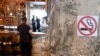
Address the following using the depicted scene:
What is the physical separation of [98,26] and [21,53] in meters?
5.50

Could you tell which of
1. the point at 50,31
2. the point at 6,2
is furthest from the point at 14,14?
the point at 50,31

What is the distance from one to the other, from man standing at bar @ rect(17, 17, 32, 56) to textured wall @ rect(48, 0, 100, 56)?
4803 millimetres

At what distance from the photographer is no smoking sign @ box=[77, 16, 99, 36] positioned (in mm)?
1434

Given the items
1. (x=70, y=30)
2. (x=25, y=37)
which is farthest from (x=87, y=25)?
(x=25, y=37)

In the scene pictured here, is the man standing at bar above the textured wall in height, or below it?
below

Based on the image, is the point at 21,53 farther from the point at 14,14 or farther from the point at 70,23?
the point at 70,23

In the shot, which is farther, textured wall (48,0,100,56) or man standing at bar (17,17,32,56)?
man standing at bar (17,17,32,56)

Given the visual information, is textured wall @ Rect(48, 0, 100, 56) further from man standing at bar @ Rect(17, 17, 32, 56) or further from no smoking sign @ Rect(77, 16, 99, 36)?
man standing at bar @ Rect(17, 17, 32, 56)

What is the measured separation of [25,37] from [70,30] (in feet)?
16.5

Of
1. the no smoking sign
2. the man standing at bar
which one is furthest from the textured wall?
the man standing at bar

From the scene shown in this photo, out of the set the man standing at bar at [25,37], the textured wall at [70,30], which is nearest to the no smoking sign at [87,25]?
the textured wall at [70,30]

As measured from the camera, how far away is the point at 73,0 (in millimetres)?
1435

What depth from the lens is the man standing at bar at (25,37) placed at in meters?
6.25

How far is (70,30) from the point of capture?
4.79 feet
